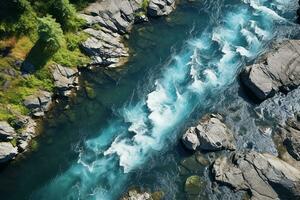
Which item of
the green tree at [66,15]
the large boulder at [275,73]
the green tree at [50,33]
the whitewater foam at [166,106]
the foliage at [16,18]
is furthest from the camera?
the green tree at [66,15]

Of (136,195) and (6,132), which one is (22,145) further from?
(136,195)

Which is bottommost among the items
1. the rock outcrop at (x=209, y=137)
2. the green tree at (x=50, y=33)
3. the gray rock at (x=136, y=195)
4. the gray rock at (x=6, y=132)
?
the gray rock at (x=136, y=195)

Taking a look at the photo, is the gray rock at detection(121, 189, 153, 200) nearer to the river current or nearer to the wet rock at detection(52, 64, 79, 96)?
the river current

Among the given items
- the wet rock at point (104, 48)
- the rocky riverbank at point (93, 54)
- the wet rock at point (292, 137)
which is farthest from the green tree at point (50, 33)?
the wet rock at point (292, 137)

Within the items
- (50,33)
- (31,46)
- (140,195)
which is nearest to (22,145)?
(31,46)

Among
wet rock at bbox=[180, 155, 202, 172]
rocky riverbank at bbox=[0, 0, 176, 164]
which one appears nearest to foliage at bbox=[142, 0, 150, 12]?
rocky riverbank at bbox=[0, 0, 176, 164]

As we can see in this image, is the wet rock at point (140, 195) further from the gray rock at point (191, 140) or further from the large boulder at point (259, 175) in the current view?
the large boulder at point (259, 175)
